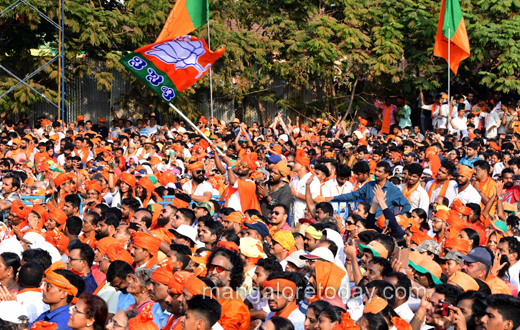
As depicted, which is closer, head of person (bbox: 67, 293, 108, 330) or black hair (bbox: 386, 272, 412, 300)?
head of person (bbox: 67, 293, 108, 330)

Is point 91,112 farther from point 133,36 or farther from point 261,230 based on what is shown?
point 261,230

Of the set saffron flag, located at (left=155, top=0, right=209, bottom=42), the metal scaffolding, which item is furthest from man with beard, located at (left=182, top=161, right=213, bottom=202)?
the metal scaffolding

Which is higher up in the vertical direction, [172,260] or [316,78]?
[172,260]

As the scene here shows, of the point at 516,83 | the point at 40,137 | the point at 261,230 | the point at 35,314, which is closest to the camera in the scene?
the point at 35,314

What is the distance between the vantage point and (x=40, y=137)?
16.5 metres

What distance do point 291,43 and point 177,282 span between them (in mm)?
15813

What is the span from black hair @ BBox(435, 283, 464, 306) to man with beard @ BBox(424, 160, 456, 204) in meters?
4.16

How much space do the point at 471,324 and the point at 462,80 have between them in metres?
16.3

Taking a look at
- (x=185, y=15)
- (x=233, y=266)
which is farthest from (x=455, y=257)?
(x=185, y=15)

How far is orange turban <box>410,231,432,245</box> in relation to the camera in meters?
7.04

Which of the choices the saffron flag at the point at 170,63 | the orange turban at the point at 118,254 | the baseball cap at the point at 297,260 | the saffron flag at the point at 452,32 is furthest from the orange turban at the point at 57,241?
the saffron flag at the point at 452,32

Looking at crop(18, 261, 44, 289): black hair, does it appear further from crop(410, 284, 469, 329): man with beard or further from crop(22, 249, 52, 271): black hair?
crop(410, 284, 469, 329): man with beard

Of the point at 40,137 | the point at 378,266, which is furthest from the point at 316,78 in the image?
the point at 378,266

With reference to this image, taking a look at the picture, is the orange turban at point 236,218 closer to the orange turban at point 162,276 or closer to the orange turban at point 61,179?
the orange turban at point 162,276
